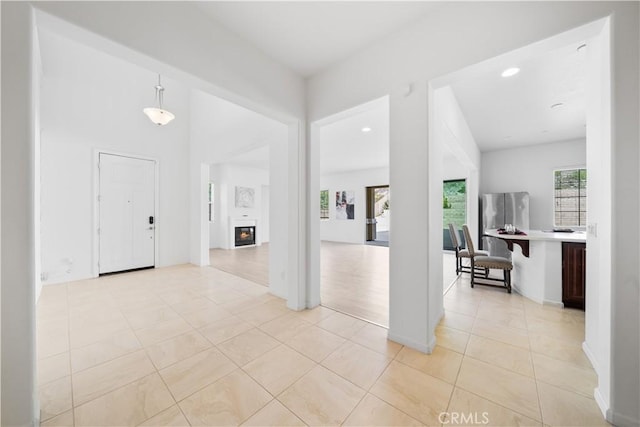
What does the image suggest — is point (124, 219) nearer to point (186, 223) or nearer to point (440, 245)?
point (186, 223)

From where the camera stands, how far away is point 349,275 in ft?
14.8

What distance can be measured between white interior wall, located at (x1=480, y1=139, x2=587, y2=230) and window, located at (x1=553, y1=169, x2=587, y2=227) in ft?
0.51

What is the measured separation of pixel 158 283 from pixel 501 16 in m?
5.35

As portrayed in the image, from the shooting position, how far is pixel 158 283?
397 cm

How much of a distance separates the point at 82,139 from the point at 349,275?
5450 millimetres

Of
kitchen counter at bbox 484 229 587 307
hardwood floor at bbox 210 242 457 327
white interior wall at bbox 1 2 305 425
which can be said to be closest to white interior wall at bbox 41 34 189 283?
hardwood floor at bbox 210 242 457 327

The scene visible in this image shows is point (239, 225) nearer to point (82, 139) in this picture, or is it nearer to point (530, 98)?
point (82, 139)

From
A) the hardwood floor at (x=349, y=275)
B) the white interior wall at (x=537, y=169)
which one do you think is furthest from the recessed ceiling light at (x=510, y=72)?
the white interior wall at (x=537, y=169)

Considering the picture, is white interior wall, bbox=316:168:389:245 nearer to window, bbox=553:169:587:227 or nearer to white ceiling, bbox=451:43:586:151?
white ceiling, bbox=451:43:586:151

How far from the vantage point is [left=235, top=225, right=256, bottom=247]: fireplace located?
26.1ft

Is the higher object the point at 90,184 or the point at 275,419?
the point at 90,184

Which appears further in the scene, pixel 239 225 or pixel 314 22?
pixel 239 225

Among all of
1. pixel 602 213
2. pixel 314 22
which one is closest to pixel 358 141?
pixel 314 22

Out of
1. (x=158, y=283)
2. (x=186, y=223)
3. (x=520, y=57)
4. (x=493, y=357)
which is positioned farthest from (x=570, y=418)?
(x=186, y=223)
